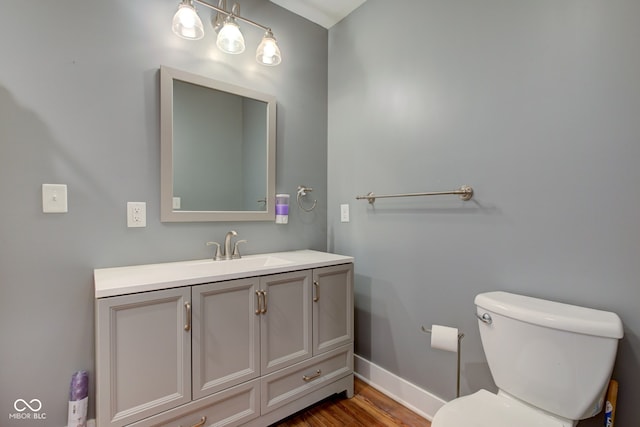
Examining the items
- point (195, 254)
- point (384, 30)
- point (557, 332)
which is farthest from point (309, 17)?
point (557, 332)

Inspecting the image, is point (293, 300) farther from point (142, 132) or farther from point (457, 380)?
point (142, 132)

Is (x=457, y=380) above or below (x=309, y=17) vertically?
below

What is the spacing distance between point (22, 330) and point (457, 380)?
A: 6.07 feet

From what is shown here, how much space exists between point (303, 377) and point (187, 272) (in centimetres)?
81

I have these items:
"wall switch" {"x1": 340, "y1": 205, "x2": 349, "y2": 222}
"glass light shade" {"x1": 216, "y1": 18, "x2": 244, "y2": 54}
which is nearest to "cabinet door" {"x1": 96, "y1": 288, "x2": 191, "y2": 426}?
"wall switch" {"x1": 340, "y1": 205, "x2": 349, "y2": 222}

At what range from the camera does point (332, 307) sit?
1646 millimetres

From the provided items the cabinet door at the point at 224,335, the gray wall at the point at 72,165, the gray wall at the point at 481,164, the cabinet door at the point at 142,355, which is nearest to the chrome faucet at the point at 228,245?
the gray wall at the point at 72,165

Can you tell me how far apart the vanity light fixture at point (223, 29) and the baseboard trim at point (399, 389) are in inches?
77.2

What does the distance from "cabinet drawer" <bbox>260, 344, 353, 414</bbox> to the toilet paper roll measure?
Result: 0.57 metres

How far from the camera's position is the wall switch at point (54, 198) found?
4.05 ft

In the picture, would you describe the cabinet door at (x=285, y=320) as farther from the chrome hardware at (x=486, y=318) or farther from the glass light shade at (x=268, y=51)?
the glass light shade at (x=268, y=51)

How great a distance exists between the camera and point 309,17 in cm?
206

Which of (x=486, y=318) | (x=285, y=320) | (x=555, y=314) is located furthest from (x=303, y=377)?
(x=555, y=314)

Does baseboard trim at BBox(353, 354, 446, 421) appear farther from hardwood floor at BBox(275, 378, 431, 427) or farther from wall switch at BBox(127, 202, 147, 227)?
wall switch at BBox(127, 202, 147, 227)
